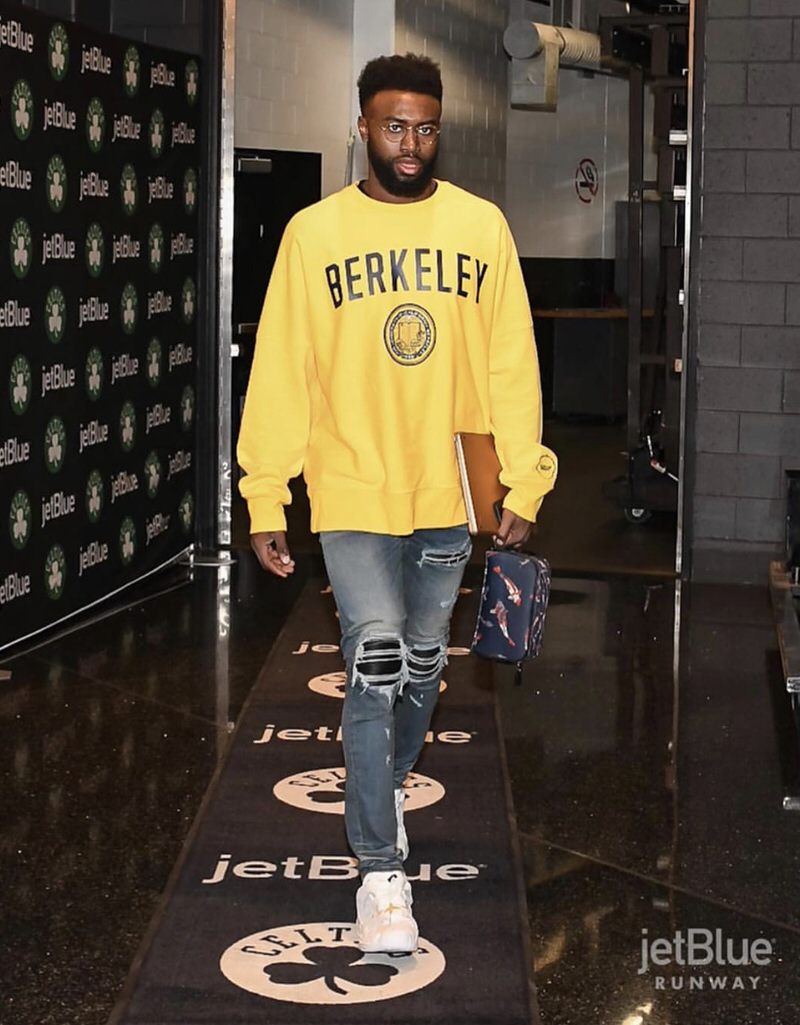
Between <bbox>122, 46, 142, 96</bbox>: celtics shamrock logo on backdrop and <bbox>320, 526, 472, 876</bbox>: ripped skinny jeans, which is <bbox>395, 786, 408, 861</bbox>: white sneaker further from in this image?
<bbox>122, 46, 142, 96</bbox>: celtics shamrock logo on backdrop

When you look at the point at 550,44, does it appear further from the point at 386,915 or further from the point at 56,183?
the point at 386,915

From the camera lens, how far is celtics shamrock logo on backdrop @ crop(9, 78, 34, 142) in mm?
5180

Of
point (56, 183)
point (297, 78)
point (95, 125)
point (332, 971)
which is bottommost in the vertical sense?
point (332, 971)

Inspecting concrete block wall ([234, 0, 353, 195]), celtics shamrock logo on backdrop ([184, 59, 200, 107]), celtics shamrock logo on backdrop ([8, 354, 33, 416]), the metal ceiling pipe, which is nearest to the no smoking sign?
the metal ceiling pipe

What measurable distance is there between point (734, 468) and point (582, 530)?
1.37 meters

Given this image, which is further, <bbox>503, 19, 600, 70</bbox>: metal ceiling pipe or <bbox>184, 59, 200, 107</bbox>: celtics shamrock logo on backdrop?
<bbox>503, 19, 600, 70</bbox>: metal ceiling pipe

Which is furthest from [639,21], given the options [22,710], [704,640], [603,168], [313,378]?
[313,378]

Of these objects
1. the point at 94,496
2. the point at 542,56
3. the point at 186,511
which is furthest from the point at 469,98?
the point at 94,496

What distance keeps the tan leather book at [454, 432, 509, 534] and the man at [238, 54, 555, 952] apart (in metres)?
0.02

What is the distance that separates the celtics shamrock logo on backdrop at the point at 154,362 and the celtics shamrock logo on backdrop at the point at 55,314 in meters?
0.94

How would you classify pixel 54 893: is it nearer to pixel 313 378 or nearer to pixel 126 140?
pixel 313 378

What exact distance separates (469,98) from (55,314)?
474cm

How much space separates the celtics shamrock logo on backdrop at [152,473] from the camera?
6656 millimetres

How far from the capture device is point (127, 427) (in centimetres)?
638
